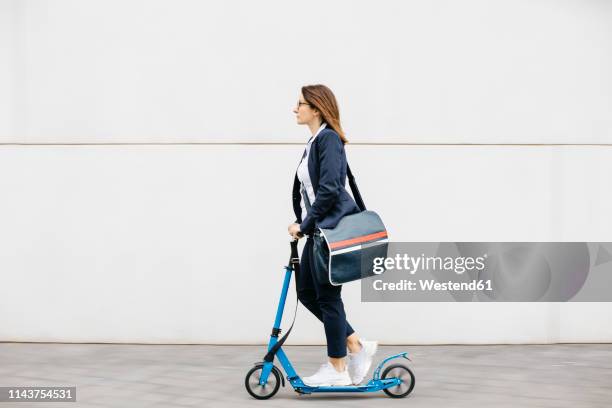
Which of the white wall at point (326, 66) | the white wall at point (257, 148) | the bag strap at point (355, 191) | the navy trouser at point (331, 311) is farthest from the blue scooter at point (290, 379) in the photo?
the white wall at point (326, 66)

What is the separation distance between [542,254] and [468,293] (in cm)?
67

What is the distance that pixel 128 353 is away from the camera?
6.59 meters

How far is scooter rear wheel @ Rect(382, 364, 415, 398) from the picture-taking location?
204 inches

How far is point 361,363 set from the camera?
5.26 meters

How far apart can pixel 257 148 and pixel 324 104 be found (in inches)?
71.0

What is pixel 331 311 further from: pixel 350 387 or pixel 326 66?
pixel 326 66

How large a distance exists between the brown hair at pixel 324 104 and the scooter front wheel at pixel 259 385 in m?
1.46

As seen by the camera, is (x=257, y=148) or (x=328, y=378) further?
(x=257, y=148)

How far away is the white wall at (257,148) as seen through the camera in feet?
22.6

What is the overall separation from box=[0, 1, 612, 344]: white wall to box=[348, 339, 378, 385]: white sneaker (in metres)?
1.65

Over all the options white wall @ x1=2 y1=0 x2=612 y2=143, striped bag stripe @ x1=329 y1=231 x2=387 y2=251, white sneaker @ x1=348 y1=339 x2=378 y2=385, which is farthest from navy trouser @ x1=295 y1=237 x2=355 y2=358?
white wall @ x1=2 y1=0 x2=612 y2=143

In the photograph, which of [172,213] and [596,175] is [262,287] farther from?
[596,175]

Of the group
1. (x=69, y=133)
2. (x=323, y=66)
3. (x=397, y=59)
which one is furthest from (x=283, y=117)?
(x=69, y=133)

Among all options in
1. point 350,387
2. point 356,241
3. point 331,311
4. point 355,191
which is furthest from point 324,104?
point 350,387
